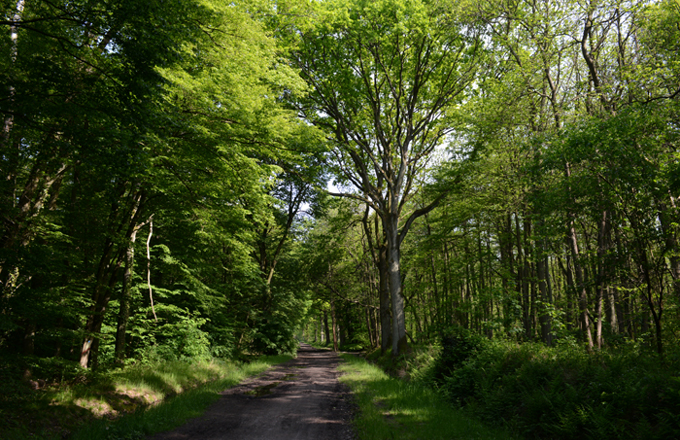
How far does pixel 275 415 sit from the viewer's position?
836 centimetres

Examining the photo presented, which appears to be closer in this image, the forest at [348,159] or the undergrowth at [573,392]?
the undergrowth at [573,392]

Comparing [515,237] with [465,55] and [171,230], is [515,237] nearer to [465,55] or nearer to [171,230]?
[465,55]

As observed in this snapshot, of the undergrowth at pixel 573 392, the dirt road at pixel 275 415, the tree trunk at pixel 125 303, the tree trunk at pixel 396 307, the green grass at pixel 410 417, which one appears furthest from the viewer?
the tree trunk at pixel 396 307

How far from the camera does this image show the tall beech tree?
517 inches

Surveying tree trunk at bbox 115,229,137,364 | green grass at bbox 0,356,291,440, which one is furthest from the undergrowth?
tree trunk at bbox 115,229,137,364

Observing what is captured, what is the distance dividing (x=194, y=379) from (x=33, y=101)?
987cm

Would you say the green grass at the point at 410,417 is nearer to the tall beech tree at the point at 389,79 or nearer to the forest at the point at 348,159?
the forest at the point at 348,159

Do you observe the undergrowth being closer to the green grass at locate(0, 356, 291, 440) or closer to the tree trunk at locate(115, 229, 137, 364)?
the green grass at locate(0, 356, 291, 440)

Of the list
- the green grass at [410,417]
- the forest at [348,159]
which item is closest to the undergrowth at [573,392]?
the forest at [348,159]

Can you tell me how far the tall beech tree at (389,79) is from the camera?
13125 millimetres

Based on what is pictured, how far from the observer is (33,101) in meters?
5.10

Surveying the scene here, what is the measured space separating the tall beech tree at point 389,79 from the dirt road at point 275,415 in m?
5.83

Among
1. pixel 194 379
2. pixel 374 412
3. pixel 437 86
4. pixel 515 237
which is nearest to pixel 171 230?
pixel 194 379

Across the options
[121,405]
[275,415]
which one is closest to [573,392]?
[275,415]
